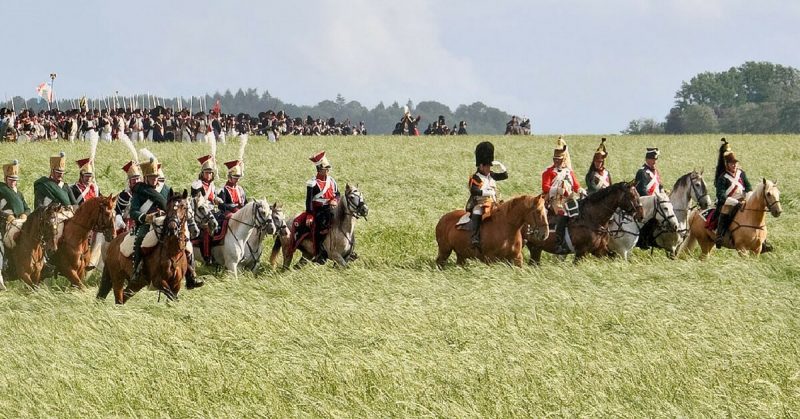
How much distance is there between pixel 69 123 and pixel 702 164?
26487mm

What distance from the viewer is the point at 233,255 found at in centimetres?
2022

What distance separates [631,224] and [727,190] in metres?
2.07

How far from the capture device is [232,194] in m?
21.7

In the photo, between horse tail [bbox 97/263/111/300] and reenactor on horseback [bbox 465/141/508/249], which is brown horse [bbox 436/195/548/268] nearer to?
reenactor on horseback [bbox 465/141/508/249]

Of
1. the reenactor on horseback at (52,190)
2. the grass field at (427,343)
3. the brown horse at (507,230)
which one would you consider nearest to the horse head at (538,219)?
the brown horse at (507,230)

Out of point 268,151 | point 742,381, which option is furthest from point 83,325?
point 268,151

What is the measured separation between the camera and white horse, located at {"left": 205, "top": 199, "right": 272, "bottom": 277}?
20031 mm

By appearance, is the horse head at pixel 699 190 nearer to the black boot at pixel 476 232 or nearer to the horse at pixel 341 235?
the black boot at pixel 476 232

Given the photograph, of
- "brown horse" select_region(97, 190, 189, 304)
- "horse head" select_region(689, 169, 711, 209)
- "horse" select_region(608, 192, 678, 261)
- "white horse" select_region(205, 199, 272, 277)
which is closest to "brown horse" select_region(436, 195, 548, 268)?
"horse" select_region(608, 192, 678, 261)

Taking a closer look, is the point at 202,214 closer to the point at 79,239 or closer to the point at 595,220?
the point at 79,239

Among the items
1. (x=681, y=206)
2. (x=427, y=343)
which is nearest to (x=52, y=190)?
(x=427, y=343)

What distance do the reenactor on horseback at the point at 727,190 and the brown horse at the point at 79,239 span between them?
34.3 ft

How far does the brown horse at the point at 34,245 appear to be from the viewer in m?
19.0

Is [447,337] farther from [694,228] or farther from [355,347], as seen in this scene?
[694,228]
